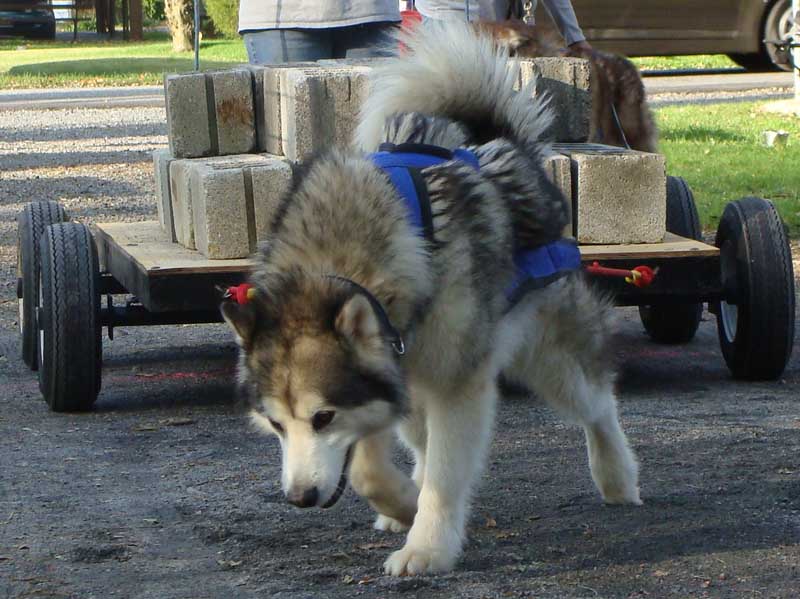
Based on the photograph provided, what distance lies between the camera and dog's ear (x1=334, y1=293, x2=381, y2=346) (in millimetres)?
3385

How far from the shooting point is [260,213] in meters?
5.32

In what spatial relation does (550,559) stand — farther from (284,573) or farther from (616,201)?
(616,201)

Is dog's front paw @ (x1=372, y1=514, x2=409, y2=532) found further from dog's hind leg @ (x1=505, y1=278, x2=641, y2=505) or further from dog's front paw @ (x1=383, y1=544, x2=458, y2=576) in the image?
dog's hind leg @ (x1=505, y1=278, x2=641, y2=505)

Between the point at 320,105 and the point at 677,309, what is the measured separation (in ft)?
6.78

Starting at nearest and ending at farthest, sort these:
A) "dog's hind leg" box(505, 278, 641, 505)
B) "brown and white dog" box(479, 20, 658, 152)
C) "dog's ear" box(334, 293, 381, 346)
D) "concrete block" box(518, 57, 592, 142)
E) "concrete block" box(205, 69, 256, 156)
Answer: "dog's ear" box(334, 293, 381, 346), "dog's hind leg" box(505, 278, 641, 505), "concrete block" box(518, 57, 592, 142), "concrete block" box(205, 69, 256, 156), "brown and white dog" box(479, 20, 658, 152)

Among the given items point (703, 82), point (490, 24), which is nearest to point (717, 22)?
point (703, 82)

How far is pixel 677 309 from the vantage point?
662cm

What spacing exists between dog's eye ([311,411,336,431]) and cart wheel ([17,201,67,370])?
2.70 metres

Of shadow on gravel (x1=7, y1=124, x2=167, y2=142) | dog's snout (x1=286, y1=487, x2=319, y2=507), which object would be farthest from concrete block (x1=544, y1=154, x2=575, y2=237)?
shadow on gravel (x1=7, y1=124, x2=167, y2=142)

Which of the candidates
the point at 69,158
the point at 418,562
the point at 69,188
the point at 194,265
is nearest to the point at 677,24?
the point at 69,158

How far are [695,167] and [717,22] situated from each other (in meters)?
7.57

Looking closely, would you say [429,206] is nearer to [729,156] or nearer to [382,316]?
[382,316]

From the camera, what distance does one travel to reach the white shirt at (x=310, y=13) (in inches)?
255

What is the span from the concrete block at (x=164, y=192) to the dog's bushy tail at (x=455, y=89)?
1698 millimetres
